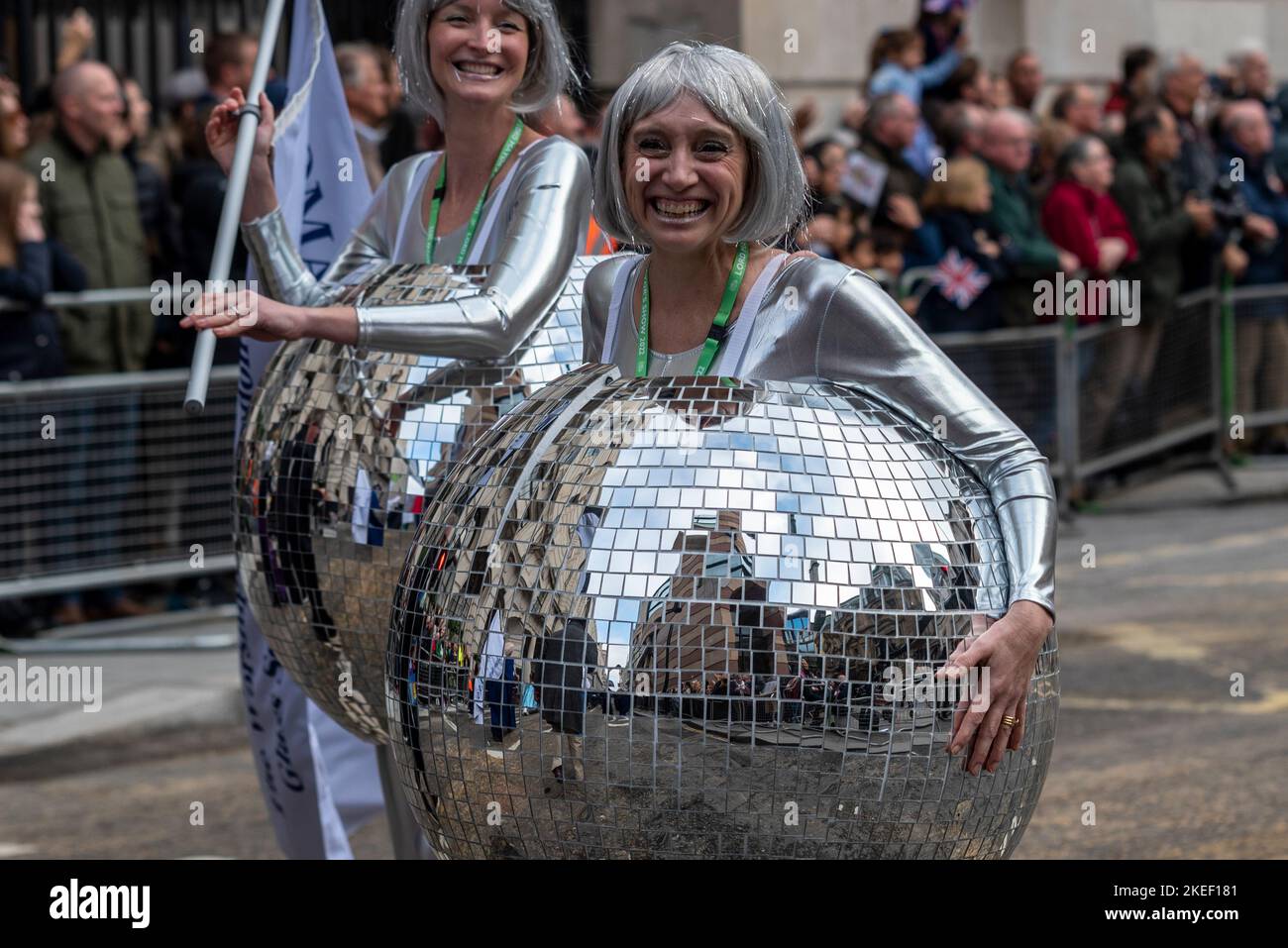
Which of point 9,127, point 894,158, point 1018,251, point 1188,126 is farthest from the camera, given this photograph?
point 1188,126

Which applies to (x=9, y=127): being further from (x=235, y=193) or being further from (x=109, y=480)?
(x=235, y=193)

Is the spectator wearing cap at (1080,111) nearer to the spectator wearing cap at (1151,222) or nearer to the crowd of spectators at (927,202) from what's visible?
the crowd of spectators at (927,202)

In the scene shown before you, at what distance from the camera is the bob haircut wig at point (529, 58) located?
3795 mm

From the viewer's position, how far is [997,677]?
255 cm

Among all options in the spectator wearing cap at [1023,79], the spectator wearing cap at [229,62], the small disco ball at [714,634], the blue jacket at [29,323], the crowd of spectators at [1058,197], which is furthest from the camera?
the spectator wearing cap at [1023,79]

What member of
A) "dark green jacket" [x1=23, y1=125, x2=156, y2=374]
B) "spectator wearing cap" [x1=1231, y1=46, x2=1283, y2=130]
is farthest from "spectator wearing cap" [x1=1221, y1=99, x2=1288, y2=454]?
"dark green jacket" [x1=23, y1=125, x2=156, y2=374]

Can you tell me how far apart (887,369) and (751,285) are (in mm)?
234

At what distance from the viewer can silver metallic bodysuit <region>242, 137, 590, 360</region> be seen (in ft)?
11.3

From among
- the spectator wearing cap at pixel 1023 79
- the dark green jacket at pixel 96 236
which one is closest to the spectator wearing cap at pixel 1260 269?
the spectator wearing cap at pixel 1023 79

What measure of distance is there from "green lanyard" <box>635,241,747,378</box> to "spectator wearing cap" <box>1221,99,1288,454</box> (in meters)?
10.5

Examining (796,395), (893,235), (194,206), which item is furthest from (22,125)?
(796,395)

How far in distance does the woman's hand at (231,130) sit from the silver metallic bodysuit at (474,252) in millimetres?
155

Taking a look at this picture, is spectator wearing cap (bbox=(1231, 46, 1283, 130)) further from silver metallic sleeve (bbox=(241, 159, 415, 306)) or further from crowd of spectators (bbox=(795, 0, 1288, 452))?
silver metallic sleeve (bbox=(241, 159, 415, 306))

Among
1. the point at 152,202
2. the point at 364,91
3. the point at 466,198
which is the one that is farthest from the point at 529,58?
the point at 152,202
